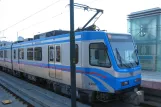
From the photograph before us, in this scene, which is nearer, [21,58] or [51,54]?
[51,54]

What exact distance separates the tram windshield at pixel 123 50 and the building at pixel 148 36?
7.27 m

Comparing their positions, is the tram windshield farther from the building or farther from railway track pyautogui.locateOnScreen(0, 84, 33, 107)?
the building

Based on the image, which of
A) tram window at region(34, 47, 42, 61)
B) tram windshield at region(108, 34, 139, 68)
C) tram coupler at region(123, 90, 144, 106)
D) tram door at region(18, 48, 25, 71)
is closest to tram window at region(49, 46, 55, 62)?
tram window at region(34, 47, 42, 61)

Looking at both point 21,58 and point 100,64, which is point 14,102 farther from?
point 21,58

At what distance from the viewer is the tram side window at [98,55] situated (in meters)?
8.12

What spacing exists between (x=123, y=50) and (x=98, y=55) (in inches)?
42.7

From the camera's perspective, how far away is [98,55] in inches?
327

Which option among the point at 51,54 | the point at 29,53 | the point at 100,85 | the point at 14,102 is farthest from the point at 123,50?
the point at 29,53

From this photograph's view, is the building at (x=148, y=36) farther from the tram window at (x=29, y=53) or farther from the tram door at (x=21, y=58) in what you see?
the tram door at (x=21, y=58)

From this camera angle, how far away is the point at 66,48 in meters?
10.1

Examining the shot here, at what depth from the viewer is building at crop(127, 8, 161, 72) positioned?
51.4 ft

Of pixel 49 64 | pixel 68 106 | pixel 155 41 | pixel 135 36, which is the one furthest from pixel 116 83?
pixel 135 36

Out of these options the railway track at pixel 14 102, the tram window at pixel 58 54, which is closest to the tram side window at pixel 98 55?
the tram window at pixel 58 54

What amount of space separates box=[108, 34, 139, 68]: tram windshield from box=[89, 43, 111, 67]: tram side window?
369mm
